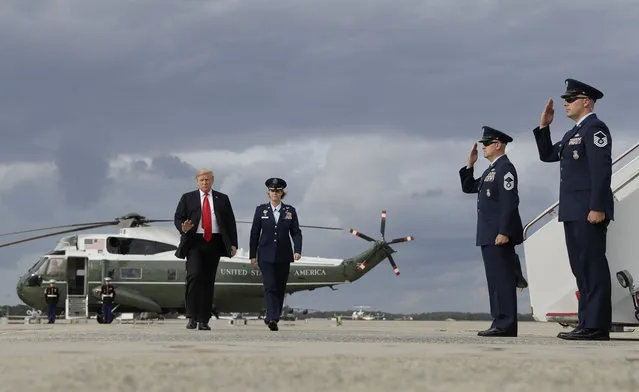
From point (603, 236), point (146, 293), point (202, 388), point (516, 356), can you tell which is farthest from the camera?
point (146, 293)

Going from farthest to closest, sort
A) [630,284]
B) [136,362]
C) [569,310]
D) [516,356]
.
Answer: [569,310], [630,284], [516,356], [136,362]

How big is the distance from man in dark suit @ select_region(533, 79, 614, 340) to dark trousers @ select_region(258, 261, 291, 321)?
4.28 m

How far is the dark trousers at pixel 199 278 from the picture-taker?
10953mm

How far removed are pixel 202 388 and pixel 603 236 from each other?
5.59 metres

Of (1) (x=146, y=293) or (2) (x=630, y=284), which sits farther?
(1) (x=146, y=293)

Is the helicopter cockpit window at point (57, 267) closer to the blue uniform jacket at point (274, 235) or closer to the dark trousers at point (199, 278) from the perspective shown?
the blue uniform jacket at point (274, 235)

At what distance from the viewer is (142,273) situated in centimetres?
2620

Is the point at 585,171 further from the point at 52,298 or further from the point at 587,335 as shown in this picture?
the point at 52,298

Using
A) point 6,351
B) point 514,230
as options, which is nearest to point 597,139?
point 514,230

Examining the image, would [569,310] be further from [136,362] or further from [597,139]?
[136,362]

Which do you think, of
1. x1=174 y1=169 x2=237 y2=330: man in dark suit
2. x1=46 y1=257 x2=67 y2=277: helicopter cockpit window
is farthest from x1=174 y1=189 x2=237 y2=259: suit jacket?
x1=46 y1=257 x2=67 y2=277: helicopter cockpit window

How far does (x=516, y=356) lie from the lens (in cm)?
474

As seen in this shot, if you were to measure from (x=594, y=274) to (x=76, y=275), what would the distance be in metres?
21.2

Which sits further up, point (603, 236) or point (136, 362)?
point (603, 236)
